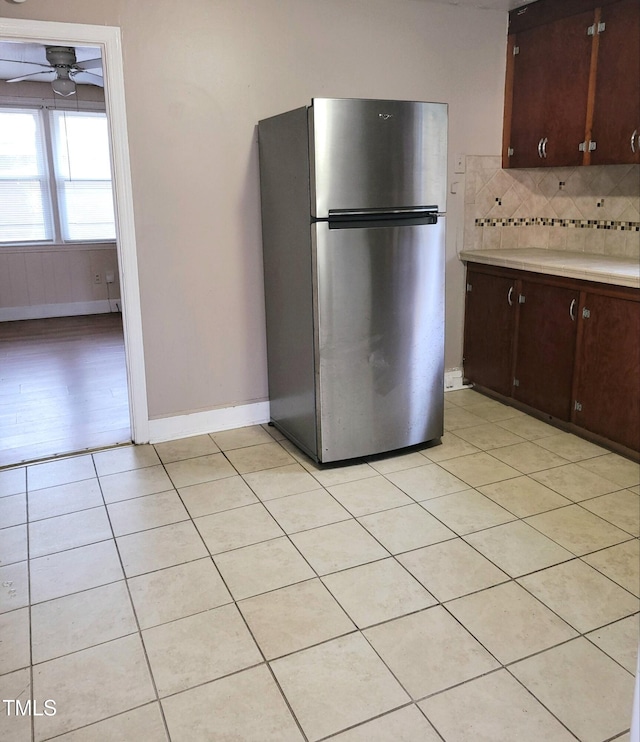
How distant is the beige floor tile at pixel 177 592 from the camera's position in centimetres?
209

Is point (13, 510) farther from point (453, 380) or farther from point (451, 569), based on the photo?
point (453, 380)

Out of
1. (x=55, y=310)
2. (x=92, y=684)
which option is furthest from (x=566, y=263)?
(x=55, y=310)

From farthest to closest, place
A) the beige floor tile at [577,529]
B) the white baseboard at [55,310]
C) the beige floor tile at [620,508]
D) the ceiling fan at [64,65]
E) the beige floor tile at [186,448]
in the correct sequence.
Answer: the white baseboard at [55,310], the ceiling fan at [64,65], the beige floor tile at [186,448], the beige floor tile at [620,508], the beige floor tile at [577,529]

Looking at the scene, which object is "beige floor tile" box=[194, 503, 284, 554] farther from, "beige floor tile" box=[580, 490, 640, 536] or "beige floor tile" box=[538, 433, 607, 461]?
"beige floor tile" box=[538, 433, 607, 461]

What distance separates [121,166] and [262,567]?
199cm

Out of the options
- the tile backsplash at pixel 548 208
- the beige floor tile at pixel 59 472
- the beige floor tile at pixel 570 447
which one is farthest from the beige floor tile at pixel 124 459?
the tile backsplash at pixel 548 208

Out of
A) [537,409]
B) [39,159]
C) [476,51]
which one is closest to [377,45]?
[476,51]

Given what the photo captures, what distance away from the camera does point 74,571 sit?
7.66 ft

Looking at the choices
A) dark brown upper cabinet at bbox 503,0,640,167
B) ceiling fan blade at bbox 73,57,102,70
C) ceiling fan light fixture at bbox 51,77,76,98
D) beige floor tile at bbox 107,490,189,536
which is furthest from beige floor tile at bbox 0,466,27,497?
ceiling fan light fixture at bbox 51,77,76,98

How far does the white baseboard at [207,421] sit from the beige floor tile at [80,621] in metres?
1.34

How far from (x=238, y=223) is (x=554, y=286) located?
1672 millimetres

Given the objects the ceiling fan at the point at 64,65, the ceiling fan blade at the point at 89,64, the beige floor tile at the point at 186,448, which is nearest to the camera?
the beige floor tile at the point at 186,448

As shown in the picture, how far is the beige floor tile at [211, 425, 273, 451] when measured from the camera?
11.3 ft

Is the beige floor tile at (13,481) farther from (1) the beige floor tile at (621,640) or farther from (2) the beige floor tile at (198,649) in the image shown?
(1) the beige floor tile at (621,640)
